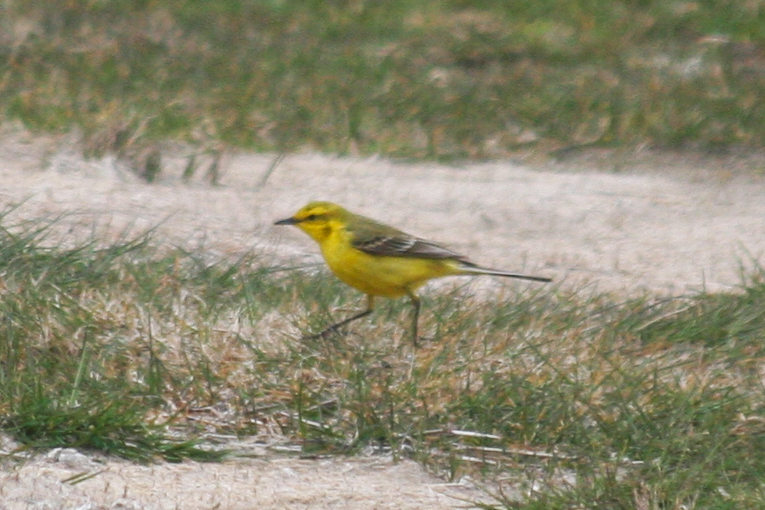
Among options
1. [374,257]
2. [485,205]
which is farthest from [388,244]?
[485,205]

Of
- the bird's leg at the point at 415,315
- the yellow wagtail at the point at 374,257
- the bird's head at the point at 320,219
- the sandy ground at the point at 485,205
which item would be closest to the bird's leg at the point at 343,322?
the yellow wagtail at the point at 374,257

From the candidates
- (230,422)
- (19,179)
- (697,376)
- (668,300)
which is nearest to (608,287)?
(668,300)

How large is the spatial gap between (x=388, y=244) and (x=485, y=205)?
2459 mm

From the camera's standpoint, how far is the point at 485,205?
7.70 m

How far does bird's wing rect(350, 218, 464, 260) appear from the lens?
5.25 metres

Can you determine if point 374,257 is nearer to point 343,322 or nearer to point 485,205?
point 343,322

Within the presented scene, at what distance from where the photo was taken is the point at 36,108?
8.26 m

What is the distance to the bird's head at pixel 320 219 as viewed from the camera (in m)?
5.44

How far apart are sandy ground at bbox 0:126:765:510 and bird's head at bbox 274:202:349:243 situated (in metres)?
0.87

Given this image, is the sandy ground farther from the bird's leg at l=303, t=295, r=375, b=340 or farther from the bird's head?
the bird's leg at l=303, t=295, r=375, b=340

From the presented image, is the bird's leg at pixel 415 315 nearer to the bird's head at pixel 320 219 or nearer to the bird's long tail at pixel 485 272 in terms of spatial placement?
the bird's long tail at pixel 485 272

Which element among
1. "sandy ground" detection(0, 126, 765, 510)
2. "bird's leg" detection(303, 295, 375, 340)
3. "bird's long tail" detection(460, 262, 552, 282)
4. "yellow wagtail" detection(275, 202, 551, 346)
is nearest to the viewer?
"bird's leg" detection(303, 295, 375, 340)

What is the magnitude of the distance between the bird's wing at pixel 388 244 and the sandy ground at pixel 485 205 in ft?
3.31

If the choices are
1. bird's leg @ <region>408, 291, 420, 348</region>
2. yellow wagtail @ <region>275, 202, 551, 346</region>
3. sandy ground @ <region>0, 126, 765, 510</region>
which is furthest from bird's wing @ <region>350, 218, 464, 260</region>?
sandy ground @ <region>0, 126, 765, 510</region>
